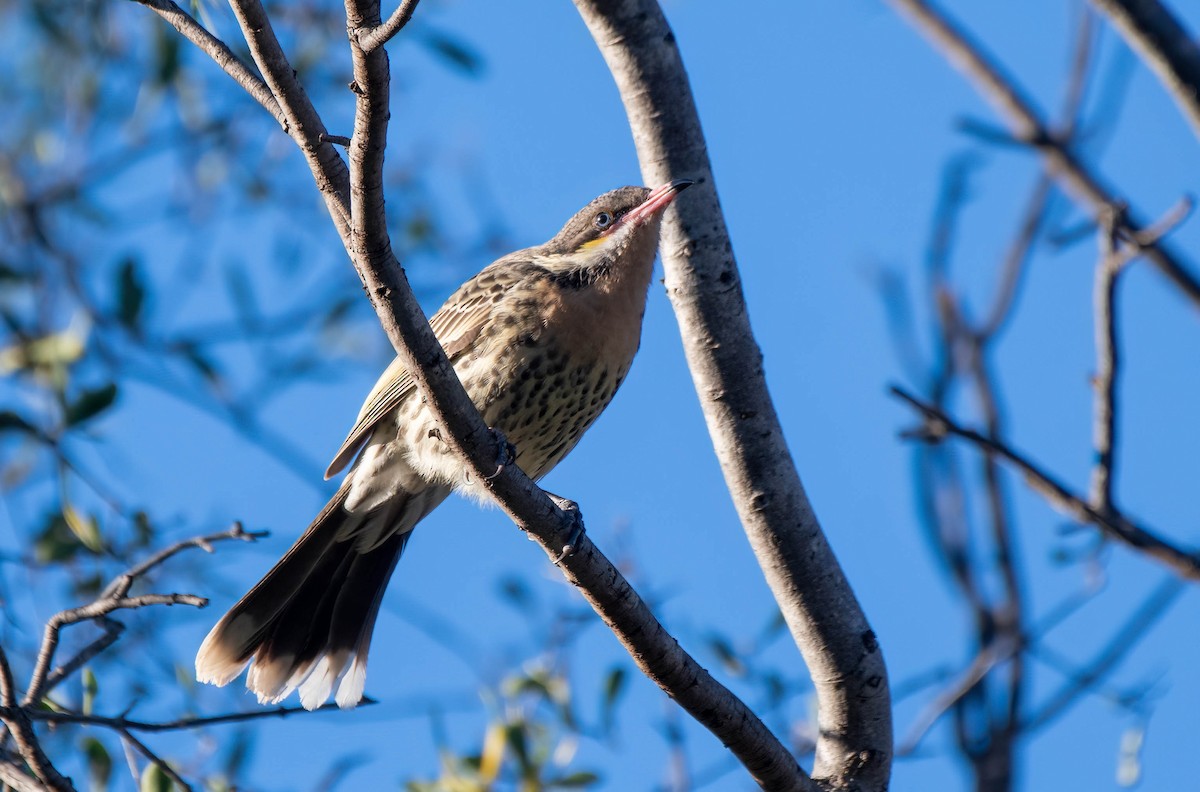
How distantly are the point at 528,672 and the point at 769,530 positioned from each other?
138cm

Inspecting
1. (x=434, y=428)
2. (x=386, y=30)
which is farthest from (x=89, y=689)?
(x=386, y=30)

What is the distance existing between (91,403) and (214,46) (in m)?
1.34

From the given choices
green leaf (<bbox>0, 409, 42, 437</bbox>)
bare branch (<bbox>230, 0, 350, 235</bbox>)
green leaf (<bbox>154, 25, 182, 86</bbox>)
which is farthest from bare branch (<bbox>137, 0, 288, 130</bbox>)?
green leaf (<bbox>154, 25, 182, 86</bbox>)

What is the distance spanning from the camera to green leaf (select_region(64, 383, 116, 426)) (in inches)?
147

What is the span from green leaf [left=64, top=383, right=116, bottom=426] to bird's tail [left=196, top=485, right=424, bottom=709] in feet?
2.69

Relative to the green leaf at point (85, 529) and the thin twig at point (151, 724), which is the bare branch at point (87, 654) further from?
the green leaf at point (85, 529)

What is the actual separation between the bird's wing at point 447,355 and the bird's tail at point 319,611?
0.18m

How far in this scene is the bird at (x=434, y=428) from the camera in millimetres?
4160

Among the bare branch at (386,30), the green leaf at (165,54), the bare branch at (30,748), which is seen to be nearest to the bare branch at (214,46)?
the bare branch at (386,30)

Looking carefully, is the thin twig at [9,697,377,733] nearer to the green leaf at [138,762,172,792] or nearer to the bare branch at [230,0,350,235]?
the green leaf at [138,762,172,792]

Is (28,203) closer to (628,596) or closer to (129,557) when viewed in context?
(129,557)

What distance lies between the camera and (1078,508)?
338 cm

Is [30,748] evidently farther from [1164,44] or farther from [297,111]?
[1164,44]

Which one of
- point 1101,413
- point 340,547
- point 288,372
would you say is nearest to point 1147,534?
point 1101,413
